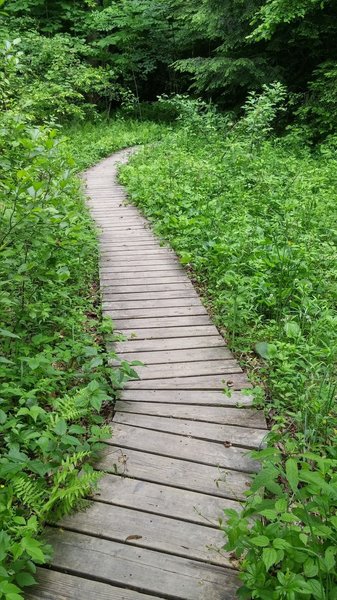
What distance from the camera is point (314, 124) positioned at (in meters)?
11.1

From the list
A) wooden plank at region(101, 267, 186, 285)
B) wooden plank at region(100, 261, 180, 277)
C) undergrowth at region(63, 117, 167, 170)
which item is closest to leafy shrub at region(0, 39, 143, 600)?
wooden plank at region(101, 267, 186, 285)

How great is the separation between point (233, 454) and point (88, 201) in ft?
21.4

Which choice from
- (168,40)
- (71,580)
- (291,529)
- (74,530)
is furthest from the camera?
(168,40)

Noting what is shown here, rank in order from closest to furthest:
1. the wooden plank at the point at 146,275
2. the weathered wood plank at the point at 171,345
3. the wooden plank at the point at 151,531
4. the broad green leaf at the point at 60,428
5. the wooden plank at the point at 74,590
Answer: the wooden plank at the point at 74,590 → the wooden plank at the point at 151,531 → the broad green leaf at the point at 60,428 → the weathered wood plank at the point at 171,345 → the wooden plank at the point at 146,275

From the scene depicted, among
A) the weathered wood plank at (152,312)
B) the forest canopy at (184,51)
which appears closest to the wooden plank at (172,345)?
the weathered wood plank at (152,312)

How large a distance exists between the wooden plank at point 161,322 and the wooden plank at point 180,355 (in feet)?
1.50

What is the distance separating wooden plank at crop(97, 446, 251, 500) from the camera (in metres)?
2.65

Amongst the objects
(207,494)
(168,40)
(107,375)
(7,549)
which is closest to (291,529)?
(207,494)

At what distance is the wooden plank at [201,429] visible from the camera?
9.87ft

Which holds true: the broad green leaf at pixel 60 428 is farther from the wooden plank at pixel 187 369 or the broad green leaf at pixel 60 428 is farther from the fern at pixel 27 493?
the wooden plank at pixel 187 369

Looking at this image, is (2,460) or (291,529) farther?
(2,460)

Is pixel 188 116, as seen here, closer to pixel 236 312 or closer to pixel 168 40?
pixel 168 40

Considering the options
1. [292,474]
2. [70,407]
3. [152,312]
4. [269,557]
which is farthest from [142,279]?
[269,557]

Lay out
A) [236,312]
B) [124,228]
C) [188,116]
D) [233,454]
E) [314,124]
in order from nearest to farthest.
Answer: [233,454] → [236,312] → [124,228] → [314,124] → [188,116]
